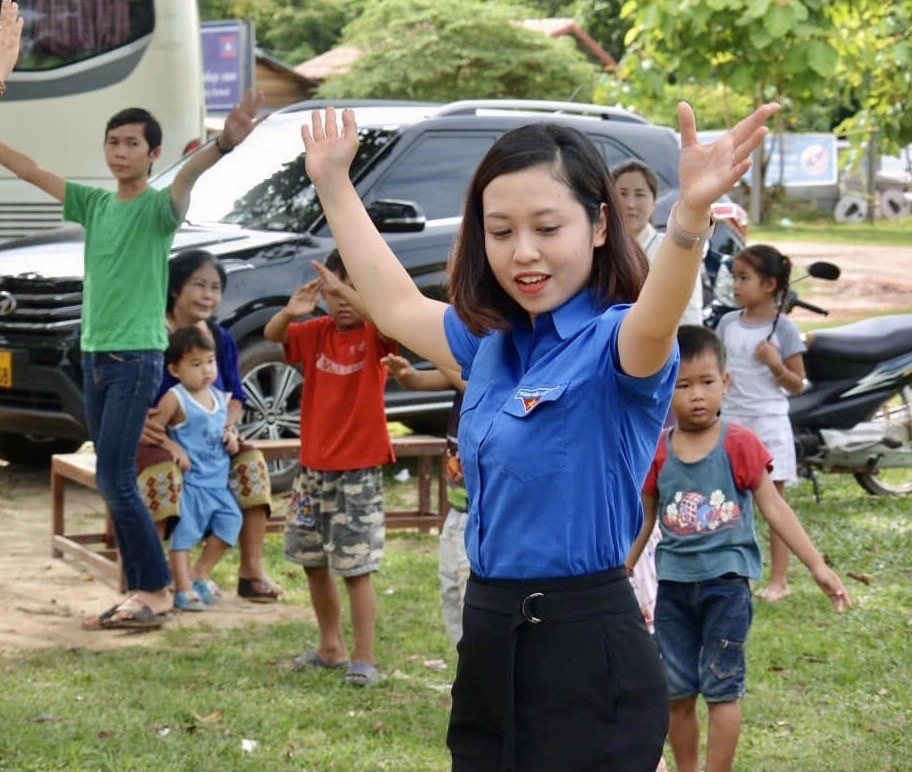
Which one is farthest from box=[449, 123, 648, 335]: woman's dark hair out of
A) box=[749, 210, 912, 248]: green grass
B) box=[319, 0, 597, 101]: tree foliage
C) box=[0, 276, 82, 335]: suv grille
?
box=[319, 0, 597, 101]: tree foliage

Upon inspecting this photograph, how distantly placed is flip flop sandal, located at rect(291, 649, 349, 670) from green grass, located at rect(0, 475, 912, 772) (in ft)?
0.18

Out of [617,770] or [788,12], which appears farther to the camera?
[788,12]

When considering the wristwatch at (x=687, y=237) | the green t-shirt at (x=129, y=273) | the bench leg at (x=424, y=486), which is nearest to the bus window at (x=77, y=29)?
the bench leg at (x=424, y=486)

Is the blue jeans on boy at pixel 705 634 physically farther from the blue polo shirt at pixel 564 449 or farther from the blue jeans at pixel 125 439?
the blue jeans at pixel 125 439

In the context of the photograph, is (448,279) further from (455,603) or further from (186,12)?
(186,12)

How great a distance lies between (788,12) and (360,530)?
330 centimetres

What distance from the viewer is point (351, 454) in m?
6.00

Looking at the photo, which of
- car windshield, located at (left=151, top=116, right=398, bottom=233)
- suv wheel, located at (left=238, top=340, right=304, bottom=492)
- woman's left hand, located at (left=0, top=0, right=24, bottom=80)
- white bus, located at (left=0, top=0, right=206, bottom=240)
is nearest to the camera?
woman's left hand, located at (left=0, top=0, right=24, bottom=80)

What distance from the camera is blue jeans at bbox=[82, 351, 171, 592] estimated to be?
6613 mm

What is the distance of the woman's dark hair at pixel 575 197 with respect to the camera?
2.95 meters

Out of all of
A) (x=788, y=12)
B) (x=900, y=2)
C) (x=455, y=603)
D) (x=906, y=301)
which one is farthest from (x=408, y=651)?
(x=906, y=301)

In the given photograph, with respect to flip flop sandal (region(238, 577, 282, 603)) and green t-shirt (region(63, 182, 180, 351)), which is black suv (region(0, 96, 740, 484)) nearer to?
flip flop sandal (region(238, 577, 282, 603))

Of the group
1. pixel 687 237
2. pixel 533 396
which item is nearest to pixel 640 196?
pixel 533 396

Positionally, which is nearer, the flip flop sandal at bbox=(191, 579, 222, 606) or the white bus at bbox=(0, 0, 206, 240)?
the flip flop sandal at bbox=(191, 579, 222, 606)
